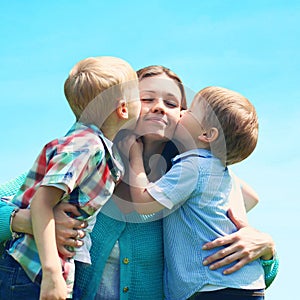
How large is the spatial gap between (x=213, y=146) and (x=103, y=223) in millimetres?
805

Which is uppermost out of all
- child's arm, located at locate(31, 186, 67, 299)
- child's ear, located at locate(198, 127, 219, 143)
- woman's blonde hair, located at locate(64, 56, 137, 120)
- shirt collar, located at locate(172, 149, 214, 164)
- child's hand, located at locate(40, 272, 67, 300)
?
woman's blonde hair, located at locate(64, 56, 137, 120)

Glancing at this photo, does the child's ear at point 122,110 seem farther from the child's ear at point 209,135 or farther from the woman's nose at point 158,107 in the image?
the child's ear at point 209,135

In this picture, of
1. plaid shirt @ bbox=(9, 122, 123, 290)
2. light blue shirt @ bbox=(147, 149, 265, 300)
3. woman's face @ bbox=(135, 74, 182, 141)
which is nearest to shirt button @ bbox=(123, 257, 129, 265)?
light blue shirt @ bbox=(147, 149, 265, 300)

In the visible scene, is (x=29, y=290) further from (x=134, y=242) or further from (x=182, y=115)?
(x=182, y=115)

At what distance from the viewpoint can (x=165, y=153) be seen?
450cm

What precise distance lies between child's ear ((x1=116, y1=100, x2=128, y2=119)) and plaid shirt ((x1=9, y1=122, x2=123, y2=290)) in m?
0.17

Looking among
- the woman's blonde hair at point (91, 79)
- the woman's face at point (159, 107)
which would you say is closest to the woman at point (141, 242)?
the woman's face at point (159, 107)

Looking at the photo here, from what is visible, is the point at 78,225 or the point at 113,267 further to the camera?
the point at 113,267

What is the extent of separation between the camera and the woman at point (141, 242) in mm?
4094

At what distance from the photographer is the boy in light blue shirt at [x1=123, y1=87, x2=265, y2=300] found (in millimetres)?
4070

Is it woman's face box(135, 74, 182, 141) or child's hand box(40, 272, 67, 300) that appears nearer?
child's hand box(40, 272, 67, 300)

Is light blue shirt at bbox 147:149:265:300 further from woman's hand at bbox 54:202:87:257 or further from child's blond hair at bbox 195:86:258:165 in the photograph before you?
woman's hand at bbox 54:202:87:257

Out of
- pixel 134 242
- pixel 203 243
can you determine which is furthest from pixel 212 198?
pixel 134 242

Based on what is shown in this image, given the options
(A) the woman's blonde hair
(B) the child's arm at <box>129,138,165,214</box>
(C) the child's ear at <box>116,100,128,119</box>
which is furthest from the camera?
(B) the child's arm at <box>129,138,165,214</box>
